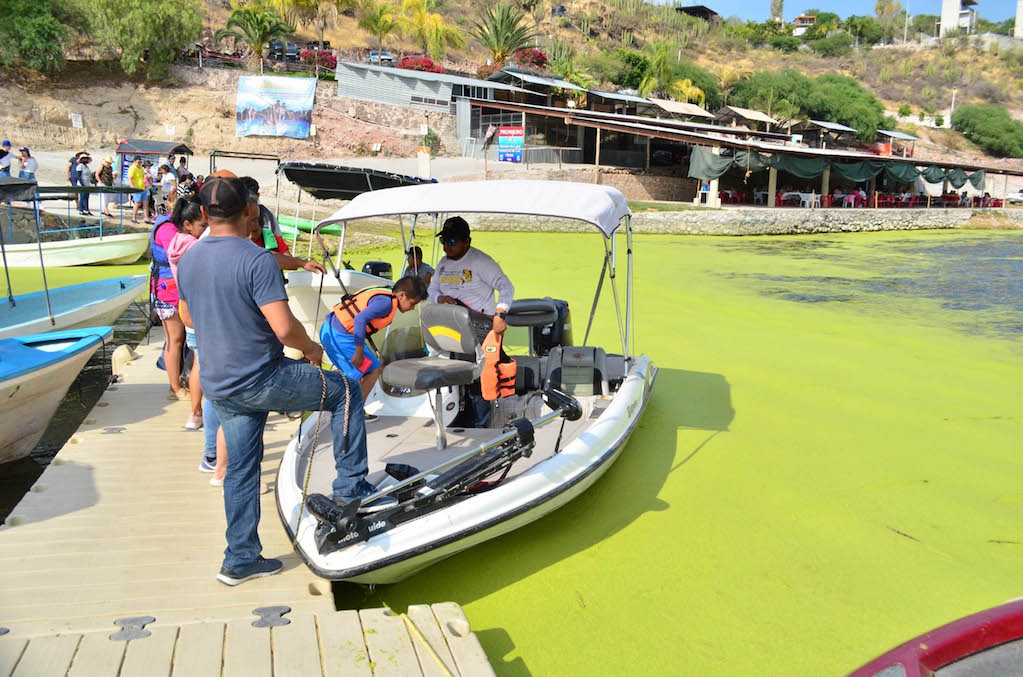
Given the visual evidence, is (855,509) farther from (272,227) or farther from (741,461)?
(272,227)

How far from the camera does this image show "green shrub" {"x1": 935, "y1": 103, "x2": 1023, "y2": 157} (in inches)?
2395

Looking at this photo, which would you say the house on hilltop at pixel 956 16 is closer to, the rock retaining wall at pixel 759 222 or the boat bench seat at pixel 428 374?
the rock retaining wall at pixel 759 222

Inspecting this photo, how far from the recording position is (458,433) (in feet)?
16.5

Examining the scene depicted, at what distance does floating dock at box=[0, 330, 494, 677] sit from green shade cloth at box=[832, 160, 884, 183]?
2912cm

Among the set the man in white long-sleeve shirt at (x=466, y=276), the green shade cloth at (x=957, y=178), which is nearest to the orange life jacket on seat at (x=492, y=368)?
the man in white long-sleeve shirt at (x=466, y=276)

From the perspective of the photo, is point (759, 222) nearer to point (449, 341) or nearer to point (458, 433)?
point (449, 341)

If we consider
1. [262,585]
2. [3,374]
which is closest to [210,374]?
[262,585]

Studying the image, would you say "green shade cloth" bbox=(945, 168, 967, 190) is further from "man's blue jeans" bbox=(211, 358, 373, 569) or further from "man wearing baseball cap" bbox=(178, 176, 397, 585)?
"man wearing baseball cap" bbox=(178, 176, 397, 585)

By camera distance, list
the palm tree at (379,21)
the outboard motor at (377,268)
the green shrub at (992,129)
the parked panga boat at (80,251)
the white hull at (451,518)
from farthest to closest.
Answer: the green shrub at (992,129) < the palm tree at (379,21) < the parked panga boat at (80,251) < the outboard motor at (377,268) < the white hull at (451,518)

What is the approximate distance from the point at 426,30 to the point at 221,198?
48.6 metres

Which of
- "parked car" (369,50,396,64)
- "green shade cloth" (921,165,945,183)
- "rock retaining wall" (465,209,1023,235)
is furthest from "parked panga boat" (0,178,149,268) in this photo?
"green shade cloth" (921,165,945,183)

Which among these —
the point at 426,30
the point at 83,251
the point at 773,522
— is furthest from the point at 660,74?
the point at 773,522

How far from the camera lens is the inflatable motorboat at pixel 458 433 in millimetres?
3410

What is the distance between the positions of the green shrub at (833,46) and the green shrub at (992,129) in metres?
23.5
